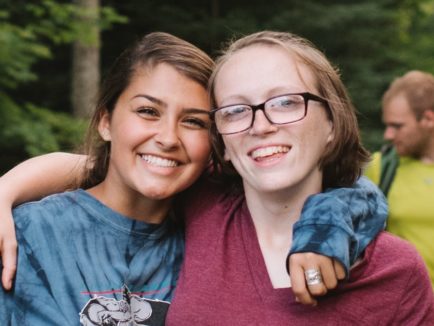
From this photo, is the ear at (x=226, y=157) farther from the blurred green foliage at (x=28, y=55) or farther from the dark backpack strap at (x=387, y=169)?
the blurred green foliage at (x=28, y=55)

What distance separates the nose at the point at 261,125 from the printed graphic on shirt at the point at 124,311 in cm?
62

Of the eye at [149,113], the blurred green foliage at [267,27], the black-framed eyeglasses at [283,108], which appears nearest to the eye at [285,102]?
the black-framed eyeglasses at [283,108]

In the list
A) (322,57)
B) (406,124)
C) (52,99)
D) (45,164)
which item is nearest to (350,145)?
(322,57)

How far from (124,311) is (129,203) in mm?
378

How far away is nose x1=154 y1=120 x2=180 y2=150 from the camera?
194cm

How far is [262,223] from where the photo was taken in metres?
1.95

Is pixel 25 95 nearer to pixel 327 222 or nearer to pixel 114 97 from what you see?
pixel 114 97

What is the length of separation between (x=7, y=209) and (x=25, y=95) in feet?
25.3

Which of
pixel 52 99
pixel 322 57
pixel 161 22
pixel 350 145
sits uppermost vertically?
pixel 322 57

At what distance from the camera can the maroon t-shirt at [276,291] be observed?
1.70 meters

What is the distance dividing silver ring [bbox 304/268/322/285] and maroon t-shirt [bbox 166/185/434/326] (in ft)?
0.42

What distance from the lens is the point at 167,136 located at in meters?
1.94

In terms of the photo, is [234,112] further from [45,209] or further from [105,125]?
[45,209]

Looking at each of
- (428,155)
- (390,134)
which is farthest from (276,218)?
(390,134)
